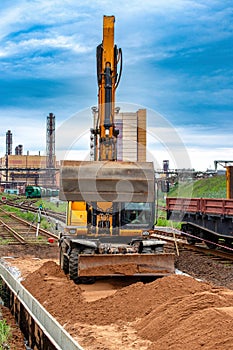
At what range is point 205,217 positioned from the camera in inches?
830

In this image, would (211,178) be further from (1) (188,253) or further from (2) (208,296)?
(2) (208,296)

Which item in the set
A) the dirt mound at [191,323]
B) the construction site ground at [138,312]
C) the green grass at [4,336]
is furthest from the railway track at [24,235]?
the dirt mound at [191,323]

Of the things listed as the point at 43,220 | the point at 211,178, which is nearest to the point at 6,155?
the point at 211,178

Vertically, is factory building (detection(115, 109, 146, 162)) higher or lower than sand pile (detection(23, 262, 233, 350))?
higher

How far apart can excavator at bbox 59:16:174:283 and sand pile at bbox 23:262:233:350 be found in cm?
93

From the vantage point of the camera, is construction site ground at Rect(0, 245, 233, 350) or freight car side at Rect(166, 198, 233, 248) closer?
construction site ground at Rect(0, 245, 233, 350)

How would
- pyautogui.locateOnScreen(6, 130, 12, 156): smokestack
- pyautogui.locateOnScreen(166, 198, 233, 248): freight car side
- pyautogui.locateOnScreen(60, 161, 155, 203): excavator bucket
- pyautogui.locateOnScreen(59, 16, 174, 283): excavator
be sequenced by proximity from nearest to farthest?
pyautogui.locateOnScreen(59, 16, 174, 283): excavator → pyautogui.locateOnScreen(60, 161, 155, 203): excavator bucket → pyautogui.locateOnScreen(166, 198, 233, 248): freight car side → pyautogui.locateOnScreen(6, 130, 12, 156): smokestack

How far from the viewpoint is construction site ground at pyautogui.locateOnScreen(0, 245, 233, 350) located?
7.22 m

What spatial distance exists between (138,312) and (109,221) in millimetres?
3967

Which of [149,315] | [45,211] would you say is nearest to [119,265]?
[149,315]

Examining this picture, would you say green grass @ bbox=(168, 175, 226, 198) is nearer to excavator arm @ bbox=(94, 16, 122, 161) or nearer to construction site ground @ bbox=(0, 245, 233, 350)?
excavator arm @ bbox=(94, 16, 122, 161)

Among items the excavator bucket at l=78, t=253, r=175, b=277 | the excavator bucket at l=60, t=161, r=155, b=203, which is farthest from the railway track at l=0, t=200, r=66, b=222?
the excavator bucket at l=78, t=253, r=175, b=277

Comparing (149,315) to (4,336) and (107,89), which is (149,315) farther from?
(107,89)

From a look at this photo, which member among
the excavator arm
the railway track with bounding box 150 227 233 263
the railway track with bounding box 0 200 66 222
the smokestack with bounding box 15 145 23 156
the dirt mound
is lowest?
the railway track with bounding box 150 227 233 263
